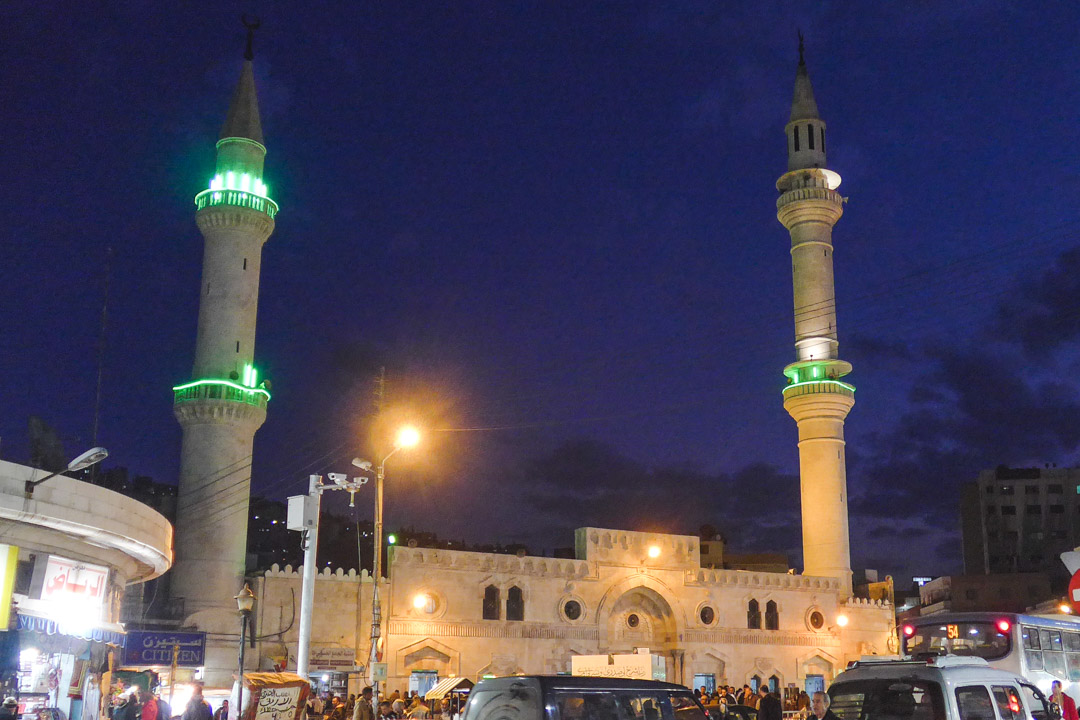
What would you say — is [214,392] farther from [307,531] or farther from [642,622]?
[642,622]

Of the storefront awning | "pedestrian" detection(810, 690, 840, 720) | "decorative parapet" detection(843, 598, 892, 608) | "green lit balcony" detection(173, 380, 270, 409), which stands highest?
"green lit balcony" detection(173, 380, 270, 409)

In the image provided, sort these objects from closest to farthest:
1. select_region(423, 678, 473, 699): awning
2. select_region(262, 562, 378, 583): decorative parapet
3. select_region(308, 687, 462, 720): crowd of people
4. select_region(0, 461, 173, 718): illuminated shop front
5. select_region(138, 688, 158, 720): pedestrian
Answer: select_region(0, 461, 173, 718): illuminated shop front < select_region(138, 688, 158, 720): pedestrian < select_region(308, 687, 462, 720): crowd of people < select_region(423, 678, 473, 699): awning < select_region(262, 562, 378, 583): decorative parapet

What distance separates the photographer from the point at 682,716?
10570mm

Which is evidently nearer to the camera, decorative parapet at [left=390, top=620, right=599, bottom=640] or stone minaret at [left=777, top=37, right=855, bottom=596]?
decorative parapet at [left=390, top=620, right=599, bottom=640]

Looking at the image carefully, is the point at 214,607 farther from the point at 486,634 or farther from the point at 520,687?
the point at 520,687

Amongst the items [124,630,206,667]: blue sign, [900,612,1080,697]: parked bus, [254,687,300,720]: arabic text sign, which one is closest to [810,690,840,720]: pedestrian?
[900,612,1080,697]: parked bus

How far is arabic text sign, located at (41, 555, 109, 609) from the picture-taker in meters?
15.6

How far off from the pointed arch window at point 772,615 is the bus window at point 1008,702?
32.2m

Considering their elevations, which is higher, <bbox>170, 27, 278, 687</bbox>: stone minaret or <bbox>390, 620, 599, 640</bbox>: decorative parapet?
<bbox>170, 27, 278, 687</bbox>: stone minaret

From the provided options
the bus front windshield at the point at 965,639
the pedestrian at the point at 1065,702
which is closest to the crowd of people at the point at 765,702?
the bus front windshield at the point at 965,639

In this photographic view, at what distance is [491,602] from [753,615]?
41.2 ft

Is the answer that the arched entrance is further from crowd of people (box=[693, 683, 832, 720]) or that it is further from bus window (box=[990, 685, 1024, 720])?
bus window (box=[990, 685, 1024, 720])

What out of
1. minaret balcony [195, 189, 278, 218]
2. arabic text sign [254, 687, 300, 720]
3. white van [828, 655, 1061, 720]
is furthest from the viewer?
minaret balcony [195, 189, 278, 218]

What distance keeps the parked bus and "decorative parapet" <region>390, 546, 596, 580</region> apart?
19.5m
